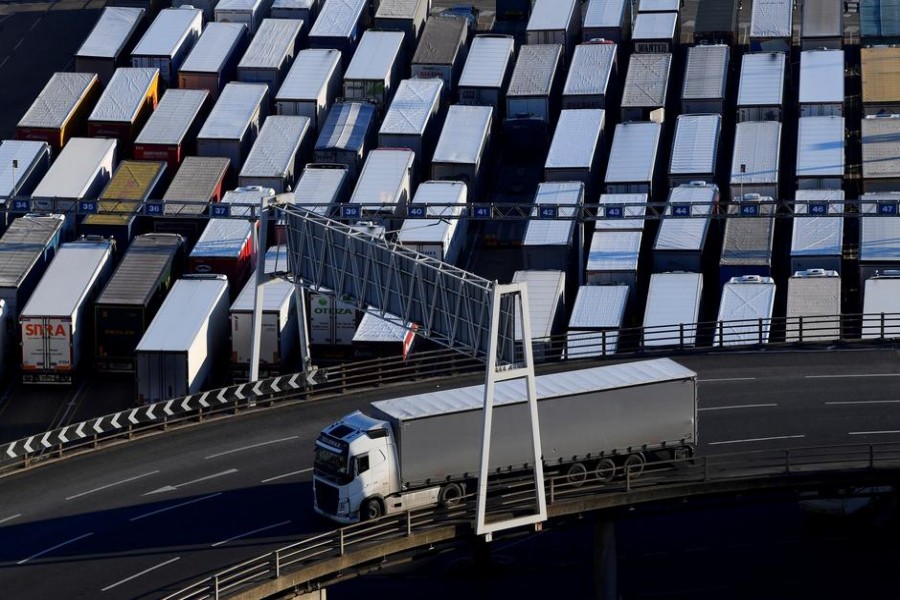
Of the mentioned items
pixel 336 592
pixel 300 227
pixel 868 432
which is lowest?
pixel 336 592

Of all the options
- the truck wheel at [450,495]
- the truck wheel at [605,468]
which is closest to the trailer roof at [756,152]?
the truck wheel at [605,468]

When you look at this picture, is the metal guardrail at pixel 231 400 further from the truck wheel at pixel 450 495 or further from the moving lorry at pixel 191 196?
the moving lorry at pixel 191 196

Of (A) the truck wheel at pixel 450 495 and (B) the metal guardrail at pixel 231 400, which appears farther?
(B) the metal guardrail at pixel 231 400

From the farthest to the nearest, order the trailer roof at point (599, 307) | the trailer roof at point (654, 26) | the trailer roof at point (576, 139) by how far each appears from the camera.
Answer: the trailer roof at point (654, 26) → the trailer roof at point (576, 139) → the trailer roof at point (599, 307)

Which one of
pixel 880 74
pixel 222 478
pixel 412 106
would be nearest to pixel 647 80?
pixel 880 74

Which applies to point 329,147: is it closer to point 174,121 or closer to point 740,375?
point 174,121

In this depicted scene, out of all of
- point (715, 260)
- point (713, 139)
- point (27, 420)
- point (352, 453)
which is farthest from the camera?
point (713, 139)

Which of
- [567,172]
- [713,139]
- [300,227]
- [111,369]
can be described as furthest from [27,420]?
[713,139]
